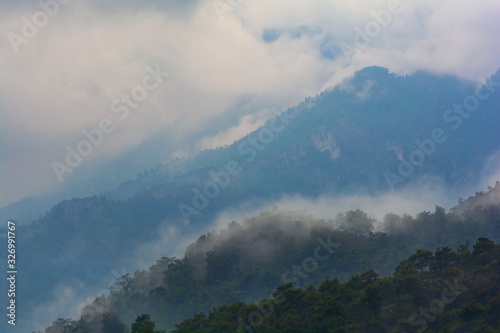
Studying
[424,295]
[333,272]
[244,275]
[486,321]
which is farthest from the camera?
[244,275]

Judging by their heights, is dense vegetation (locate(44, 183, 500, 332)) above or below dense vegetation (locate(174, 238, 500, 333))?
above

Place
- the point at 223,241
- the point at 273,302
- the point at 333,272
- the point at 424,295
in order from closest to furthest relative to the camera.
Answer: the point at 424,295, the point at 273,302, the point at 333,272, the point at 223,241

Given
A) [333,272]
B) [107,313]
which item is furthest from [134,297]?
[333,272]

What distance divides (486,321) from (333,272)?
60807 mm

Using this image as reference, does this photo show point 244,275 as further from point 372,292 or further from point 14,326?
point 14,326

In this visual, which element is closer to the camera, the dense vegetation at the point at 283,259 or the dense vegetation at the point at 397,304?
the dense vegetation at the point at 397,304

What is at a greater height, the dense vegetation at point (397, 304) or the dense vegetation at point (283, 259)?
the dense vegetation at point (283, 259)

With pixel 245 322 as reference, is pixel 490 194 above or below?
above

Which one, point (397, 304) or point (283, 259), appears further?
point (283, 259)

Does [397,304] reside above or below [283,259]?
below

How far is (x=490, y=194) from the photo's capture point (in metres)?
116

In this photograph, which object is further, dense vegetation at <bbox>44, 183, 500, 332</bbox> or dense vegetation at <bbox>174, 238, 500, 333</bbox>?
dense vegetation at <bbox>44, 183, 500, 332</bbox>

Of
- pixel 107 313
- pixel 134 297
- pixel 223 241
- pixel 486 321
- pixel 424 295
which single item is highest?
pixel 223 241

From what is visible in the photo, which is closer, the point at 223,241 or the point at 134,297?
the point at 134,297
